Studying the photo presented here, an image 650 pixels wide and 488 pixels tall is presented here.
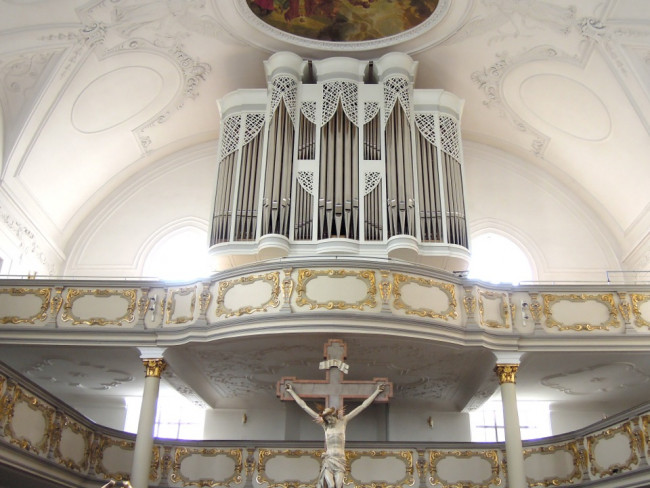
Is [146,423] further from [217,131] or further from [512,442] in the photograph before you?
[217,131]

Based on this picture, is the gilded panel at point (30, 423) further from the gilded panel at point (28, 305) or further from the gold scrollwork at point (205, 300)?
the gold scrollwork at point (205, 300)

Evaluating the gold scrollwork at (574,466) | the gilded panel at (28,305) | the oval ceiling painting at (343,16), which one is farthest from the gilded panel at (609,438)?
the gilded panel at (28,305)

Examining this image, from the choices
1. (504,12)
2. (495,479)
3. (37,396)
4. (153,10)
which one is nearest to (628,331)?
(495,479)

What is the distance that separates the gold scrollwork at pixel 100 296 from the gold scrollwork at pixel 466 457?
5899 mm

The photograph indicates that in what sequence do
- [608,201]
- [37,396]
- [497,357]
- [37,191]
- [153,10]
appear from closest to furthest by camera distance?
1. [37,396]
2. [497,357]
3. [153,10]
4. [37,191]
5. [608,201]

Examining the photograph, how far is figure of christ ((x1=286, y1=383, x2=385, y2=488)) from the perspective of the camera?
9.84 metres

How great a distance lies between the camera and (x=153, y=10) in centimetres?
1481

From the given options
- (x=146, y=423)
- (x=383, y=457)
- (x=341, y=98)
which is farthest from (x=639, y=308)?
(x=146, y=423)

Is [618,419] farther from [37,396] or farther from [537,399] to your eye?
[37,396]

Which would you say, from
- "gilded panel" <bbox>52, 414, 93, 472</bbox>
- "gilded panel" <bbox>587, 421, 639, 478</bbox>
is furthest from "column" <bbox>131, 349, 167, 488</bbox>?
"gilded panel" <bbox>587, 421, 639, 478</bbox>

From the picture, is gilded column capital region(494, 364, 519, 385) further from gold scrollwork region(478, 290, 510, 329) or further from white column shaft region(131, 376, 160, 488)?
white column shaft region(131, 376, 160, 488)

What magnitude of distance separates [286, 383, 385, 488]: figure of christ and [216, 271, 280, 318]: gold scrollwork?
218 cm

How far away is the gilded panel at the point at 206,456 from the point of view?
12.7 meters

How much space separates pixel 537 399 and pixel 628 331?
3683 millimetres
